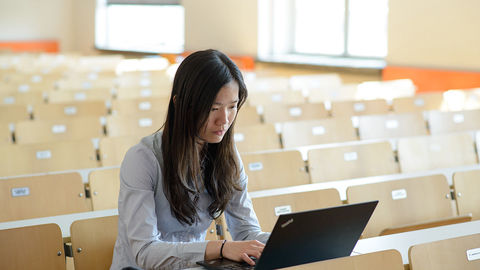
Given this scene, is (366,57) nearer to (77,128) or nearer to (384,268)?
(77,128)

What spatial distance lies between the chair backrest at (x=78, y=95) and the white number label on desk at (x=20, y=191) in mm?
3213

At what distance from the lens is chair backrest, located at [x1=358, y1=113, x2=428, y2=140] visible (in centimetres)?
479

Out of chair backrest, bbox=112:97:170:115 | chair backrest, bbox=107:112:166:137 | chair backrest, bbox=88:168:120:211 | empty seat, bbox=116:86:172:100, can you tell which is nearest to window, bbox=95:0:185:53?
empty seat, bbox=116:86:172:100

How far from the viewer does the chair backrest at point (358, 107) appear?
18.9ft

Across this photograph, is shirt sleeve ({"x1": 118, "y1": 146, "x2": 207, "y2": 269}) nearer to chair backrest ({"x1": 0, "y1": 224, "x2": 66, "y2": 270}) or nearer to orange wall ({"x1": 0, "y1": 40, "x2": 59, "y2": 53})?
chair backrest ({"x1": 0, "y1": 224, "x2": 66, "y2": 270})

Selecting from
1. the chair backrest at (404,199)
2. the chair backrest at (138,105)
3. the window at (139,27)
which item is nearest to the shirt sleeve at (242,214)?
the chair backrest at (404,199)

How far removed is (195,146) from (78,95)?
4.68 m

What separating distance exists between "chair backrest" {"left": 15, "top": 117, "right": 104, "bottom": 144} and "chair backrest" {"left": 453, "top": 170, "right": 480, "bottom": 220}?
100 inches

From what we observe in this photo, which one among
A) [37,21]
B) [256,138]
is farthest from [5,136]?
[37,21]

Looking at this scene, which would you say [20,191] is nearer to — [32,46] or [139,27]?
[139,27]

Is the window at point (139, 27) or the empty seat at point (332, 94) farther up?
the window at point (139, 27)

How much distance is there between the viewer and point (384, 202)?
9.62ft

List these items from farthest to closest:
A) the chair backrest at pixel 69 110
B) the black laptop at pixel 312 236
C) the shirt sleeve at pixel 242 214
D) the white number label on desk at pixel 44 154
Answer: the chair backrest at pixel 69 110
the white number label on desk at pixel 44 154
the shirt sleeve at pixel 242 214
the black laptop at pixel 312 236

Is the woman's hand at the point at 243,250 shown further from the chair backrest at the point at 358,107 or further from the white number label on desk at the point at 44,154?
the chair backrest at the point at 358,107
